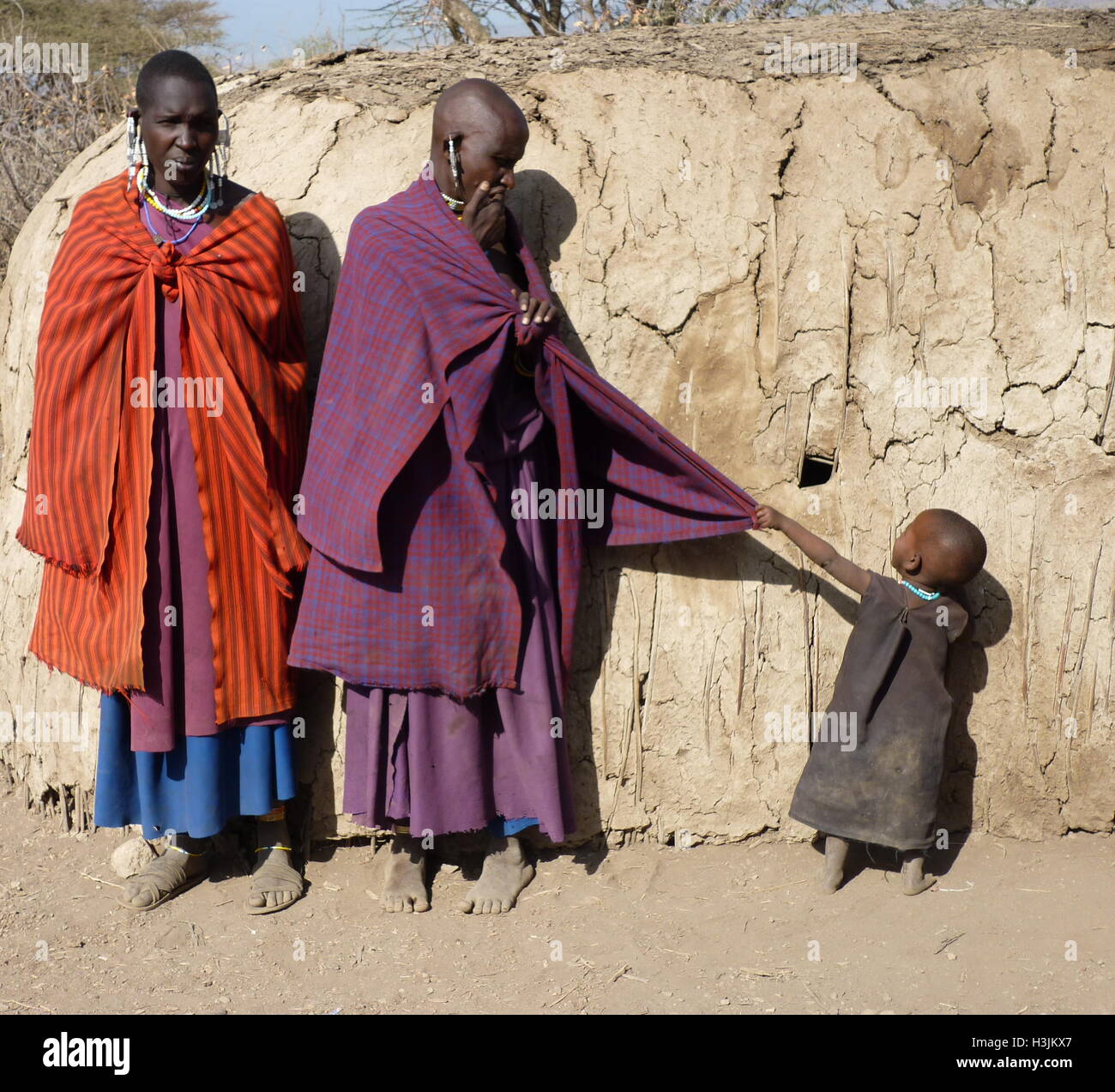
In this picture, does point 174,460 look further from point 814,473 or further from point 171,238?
point 814,473

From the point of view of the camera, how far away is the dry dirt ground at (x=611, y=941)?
3039 mm

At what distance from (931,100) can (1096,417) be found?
1090 millimetres

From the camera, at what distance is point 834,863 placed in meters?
3.46

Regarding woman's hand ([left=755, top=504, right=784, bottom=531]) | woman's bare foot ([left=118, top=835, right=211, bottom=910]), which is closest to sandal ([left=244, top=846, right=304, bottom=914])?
woman's bare foot ([left=118, top=835, right=211, bottom=910])

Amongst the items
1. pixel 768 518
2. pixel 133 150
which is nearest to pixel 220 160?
pixel 133 150

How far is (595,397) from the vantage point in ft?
10.9

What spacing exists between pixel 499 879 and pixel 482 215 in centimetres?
194

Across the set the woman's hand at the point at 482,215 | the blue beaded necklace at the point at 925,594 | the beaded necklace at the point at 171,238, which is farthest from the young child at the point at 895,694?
the beaded necklace at the point at 171,238

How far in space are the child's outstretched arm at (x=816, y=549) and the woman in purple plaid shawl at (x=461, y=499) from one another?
0.06 metres

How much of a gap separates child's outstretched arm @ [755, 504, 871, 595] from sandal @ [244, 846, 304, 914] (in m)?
1.75

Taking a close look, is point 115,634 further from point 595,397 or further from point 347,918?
point 595,397

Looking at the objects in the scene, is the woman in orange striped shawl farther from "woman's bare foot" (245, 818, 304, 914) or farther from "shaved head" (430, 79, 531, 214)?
"shaved head" (430, 79, 531, 214)

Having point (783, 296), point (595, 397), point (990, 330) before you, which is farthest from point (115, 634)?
point (990, 330)

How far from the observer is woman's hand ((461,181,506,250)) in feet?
10.6
